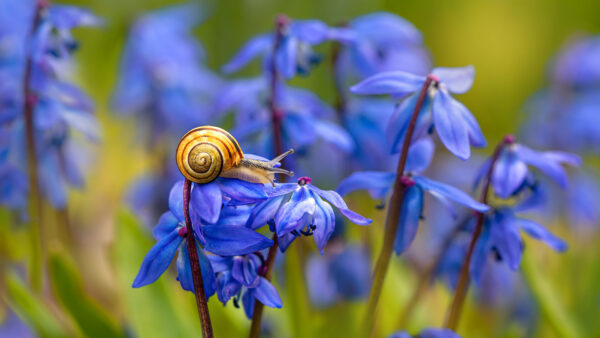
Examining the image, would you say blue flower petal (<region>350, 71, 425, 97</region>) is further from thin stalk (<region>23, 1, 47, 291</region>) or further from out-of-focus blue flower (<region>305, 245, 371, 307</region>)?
thin stalk (<region>23, 1, 47, 291</region>)

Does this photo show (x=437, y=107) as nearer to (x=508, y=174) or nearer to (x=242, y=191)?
(x=508, y=174)

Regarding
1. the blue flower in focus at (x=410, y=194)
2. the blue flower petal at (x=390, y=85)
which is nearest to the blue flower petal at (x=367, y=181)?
the blue flower in focus at (x=410, y=194)

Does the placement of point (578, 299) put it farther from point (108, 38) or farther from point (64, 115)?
point (108, 38)

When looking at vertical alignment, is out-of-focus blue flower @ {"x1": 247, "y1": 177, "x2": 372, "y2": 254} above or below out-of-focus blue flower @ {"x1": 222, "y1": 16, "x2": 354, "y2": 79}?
below

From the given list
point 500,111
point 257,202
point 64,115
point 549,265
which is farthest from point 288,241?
point 500,111

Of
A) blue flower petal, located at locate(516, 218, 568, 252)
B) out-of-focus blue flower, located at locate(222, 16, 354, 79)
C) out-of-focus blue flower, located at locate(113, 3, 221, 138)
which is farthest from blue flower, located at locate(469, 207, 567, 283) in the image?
out-of-focus blue flower, located at locate(113, 3, 221, 138)

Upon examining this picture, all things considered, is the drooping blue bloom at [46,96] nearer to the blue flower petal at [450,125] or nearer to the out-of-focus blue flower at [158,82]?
the out-of-focus blue flower at [158,82]

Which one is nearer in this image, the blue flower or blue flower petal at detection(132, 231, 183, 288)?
blue flower petal at detection(132, 231, 183, 288)
